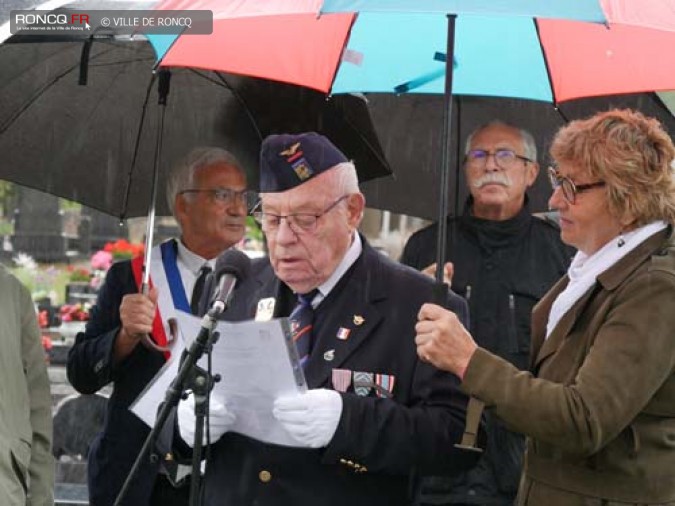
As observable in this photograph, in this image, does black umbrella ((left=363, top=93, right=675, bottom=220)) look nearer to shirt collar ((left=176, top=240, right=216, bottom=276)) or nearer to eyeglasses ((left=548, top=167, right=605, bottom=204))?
shirt collar ((left=176, top=240, right=216, bottom=276))

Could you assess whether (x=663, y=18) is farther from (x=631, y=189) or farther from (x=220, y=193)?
(x=220, y=193)

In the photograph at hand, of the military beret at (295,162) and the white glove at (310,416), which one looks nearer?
the white glove at (310,416)

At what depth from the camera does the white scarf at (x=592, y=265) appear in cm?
386

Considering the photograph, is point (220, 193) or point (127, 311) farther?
point (220, 193)

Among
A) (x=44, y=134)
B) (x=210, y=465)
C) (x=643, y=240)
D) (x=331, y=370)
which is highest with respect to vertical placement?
(x=44, y=134)

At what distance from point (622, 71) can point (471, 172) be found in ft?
3.04

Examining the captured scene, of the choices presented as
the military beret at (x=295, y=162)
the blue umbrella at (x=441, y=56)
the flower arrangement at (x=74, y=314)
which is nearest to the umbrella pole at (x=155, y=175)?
the blue umbrella at (x=441, y=56)

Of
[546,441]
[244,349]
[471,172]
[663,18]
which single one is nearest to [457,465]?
[546,441]

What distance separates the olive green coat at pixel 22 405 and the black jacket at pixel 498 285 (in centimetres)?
157

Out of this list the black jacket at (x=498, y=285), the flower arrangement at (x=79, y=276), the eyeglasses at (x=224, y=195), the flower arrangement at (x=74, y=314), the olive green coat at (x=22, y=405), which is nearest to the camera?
the olive green coat at (x=22, y=405)

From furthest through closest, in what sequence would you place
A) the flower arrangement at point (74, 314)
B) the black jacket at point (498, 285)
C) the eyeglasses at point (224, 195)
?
the flower arrangement at point (74, 314), the eyeglasses at point (224, 195), the black jacket at point (498, 285)

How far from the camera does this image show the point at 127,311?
5191mm

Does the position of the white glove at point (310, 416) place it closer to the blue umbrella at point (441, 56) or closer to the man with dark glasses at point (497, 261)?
the man with dark glasses at point (497, 261)

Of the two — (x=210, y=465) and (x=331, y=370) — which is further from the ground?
(x=331, y=370)
